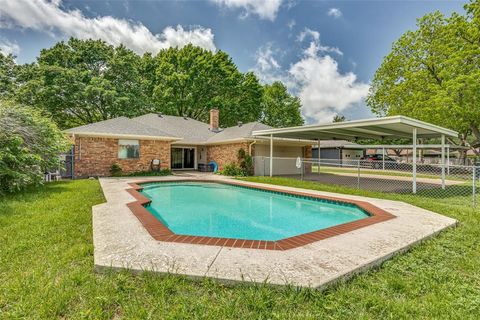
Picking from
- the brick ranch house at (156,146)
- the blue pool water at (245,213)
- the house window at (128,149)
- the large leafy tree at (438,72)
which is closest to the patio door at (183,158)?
the brick ranch house at (156,146)

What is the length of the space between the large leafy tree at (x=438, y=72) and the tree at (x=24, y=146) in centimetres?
2304

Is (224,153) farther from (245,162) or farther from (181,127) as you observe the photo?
(181,127)

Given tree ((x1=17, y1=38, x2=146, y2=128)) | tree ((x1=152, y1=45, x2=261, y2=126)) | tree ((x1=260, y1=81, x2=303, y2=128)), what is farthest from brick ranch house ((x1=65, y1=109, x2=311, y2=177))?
tree ((x1=260, y1=81, x2=303, y2=128))

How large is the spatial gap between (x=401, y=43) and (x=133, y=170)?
83.6ft

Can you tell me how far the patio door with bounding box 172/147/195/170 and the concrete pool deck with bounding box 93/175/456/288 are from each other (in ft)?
51.4

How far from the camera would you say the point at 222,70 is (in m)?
29.5

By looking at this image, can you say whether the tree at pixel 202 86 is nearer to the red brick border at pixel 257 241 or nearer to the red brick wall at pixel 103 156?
the red brick wall at pixel 103 156

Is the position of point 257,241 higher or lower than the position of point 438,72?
lower

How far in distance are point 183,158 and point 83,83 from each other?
12.2 meters

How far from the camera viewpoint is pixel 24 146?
859 cm

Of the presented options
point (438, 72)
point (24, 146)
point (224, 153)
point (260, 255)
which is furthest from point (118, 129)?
point (438, 72)

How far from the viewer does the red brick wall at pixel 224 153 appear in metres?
16.5

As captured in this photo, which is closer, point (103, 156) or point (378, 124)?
point (378, 124)

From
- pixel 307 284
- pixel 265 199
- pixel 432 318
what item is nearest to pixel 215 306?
pixel 307 284
